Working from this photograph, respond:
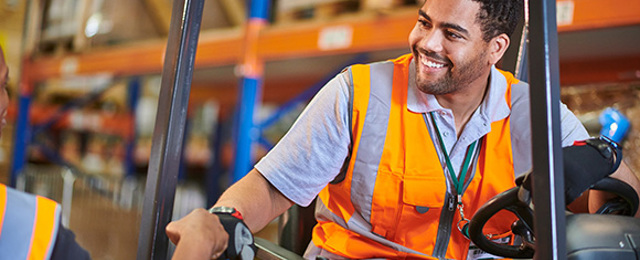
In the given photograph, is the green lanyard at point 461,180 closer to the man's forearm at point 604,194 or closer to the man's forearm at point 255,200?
the man's forearm at point 604,194

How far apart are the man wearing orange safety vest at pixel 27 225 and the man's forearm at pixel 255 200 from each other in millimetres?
501

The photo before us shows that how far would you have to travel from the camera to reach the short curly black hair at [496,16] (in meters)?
1.99

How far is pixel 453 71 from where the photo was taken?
203 centimetres

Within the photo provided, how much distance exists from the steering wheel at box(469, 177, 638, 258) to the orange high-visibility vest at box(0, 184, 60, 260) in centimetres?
95

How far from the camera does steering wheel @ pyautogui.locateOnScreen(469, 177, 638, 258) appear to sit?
1479mm

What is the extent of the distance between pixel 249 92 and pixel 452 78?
2598mm

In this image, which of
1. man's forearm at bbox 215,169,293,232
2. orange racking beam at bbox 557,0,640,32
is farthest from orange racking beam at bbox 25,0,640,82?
man's forearm at bbox 215,169,293,232

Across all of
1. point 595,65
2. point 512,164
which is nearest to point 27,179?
point 595,65

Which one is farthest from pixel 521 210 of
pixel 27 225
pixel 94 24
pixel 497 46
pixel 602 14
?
pixel 94 24

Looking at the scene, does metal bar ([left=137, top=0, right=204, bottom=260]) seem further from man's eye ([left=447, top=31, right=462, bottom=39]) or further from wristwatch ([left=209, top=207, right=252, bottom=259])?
man's eye ([left=447, top=31, right=462, bottom=39])

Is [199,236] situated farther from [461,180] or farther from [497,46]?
[497,46]

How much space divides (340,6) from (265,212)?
8.73 feet

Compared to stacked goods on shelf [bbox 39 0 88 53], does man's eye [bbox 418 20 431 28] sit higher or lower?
higher

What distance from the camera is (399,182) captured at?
2020 mm
